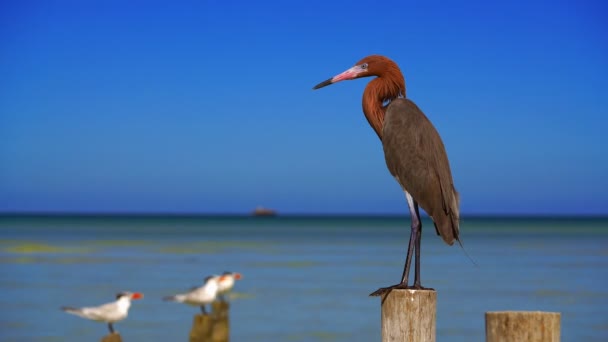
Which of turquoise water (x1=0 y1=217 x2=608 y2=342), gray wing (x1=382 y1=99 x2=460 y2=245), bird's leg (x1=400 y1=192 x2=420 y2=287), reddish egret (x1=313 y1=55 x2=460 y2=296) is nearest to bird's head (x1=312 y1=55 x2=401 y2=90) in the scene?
reddish egret (x1=313 y1=55 x2=460 y2=296)

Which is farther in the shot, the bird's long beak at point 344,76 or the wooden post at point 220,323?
the wooden post at point 220,323

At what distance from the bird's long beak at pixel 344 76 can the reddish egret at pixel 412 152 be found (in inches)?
5.4

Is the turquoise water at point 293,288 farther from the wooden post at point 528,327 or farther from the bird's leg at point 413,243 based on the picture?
the wooden post at point 528,327

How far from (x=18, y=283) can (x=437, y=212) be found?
15.7 m

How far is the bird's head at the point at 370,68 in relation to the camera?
5.91 meters

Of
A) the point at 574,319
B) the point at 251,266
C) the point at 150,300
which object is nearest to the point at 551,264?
the point at 251,266

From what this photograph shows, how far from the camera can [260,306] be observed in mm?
15594

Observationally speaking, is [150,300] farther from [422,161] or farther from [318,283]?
[422,161]

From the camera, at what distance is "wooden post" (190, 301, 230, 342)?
947 cm

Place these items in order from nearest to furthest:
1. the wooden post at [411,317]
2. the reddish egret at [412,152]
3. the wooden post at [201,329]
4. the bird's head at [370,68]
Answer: the wooden post at [411,317] → the reddish egret at [412,152] → the bird's head at [370,68] → the wooden post at [201,329]

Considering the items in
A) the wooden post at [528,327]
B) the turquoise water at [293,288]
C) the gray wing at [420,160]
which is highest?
the gray wing at [420,160]

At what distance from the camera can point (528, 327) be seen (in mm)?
4316

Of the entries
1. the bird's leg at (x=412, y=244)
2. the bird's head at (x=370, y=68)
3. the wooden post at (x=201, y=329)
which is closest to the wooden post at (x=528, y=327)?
the bird's leg at (x=412, y=244)

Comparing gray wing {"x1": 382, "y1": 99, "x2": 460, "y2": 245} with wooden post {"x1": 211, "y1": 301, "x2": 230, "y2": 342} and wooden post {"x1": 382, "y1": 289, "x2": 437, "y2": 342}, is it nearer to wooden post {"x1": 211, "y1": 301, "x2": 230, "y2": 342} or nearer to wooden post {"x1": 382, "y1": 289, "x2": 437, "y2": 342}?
wooden post {"x1": 382, "y1": 289, "x2": 437, "y2": 342}
